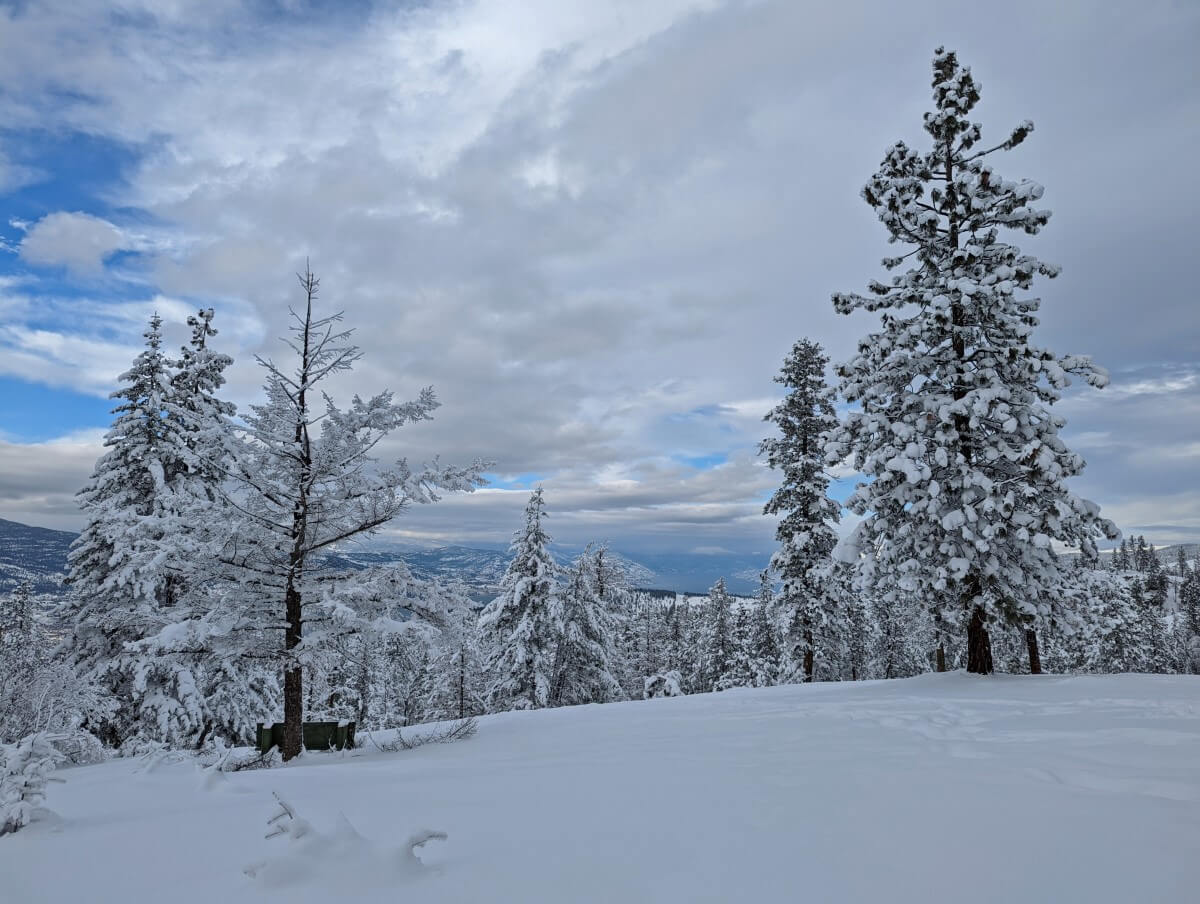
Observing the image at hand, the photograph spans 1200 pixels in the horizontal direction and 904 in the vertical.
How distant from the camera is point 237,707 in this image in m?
17.5

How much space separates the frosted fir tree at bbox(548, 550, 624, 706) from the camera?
80.3 feet

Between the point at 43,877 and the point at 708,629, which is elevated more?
the point at 43,877

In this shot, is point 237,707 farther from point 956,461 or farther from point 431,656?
point 956,461

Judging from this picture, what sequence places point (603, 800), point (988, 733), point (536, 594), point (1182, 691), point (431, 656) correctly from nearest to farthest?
point (603, 800) < point (988, 733) < point (1182, 691) < point (431, 656) < point (536, 594)

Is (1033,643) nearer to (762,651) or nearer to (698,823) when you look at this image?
(698,823)

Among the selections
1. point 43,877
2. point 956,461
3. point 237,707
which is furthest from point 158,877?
point 237,707

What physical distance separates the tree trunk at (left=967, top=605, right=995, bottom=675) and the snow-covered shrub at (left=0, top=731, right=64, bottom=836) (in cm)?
1394

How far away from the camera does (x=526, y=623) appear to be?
2309cm

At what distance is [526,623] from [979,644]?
1546 centimetres

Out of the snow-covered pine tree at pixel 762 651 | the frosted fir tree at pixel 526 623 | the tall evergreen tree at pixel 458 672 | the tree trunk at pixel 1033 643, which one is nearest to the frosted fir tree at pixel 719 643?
the snow-covered pine tree at pixel 762 651

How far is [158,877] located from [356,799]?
73.5 inches

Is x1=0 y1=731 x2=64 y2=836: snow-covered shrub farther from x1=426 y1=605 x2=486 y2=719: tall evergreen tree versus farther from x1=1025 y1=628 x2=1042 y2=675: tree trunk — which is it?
x1=1025 y1=628 x2=1042 y2=675: tree trunk

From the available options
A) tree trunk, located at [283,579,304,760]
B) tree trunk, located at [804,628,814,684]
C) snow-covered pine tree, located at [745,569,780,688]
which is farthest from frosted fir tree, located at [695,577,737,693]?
tree trunk, located at [283,579,304,760]

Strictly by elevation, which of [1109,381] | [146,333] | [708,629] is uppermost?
[146,333]
